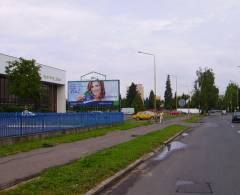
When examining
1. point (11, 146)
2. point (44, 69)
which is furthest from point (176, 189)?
point (44, 69)

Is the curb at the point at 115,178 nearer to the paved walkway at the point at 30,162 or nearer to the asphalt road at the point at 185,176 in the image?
the asphalt road at the point at 185,176

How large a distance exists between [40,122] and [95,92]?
120 feet

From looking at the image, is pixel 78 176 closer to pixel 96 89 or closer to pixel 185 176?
pixel 185 176

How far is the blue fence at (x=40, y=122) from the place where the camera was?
22016 millimetres

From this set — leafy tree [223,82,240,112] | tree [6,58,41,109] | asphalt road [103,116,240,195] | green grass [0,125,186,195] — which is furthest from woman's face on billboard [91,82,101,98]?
leafy tree [223,82,240,112]

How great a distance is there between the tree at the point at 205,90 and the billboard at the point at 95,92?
77.2m

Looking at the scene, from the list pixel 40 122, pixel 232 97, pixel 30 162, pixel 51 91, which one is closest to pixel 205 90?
pixel 232 97

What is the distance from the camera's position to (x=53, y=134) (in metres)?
27.7

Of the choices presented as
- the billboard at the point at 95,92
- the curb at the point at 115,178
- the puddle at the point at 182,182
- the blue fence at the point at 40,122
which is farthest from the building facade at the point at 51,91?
the puddle at the point at 182,182

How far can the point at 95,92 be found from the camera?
62.6 metres

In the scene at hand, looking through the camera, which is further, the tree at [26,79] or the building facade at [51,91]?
the building facade at [51,91]

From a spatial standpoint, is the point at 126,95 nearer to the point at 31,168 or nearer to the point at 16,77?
the point at 16,77

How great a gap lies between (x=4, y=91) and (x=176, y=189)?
53.9 meters

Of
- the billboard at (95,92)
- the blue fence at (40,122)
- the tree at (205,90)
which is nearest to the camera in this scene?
the blue fence at (40,122)
